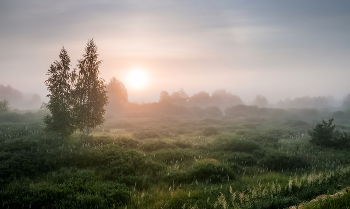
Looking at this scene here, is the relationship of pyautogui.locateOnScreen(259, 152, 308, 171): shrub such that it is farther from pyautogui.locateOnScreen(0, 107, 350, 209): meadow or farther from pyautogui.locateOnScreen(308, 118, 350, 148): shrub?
pyautogui.locateOnScreen(308, 118, 350, 148): shrub

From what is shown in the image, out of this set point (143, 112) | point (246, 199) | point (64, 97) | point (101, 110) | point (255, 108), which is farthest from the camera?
point (255, 108)

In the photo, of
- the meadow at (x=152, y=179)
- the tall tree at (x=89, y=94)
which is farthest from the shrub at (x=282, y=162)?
the tall tree at (x=89, y=94)

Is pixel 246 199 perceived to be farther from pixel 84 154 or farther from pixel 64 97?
pixel 64 97

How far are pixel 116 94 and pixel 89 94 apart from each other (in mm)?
57622

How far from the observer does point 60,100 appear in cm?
2042

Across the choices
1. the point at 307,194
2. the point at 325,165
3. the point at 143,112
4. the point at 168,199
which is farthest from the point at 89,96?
the point at 143,112

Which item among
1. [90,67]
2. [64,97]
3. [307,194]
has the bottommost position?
[307,194]

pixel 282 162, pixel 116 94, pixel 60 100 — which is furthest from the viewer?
pixel 116 94

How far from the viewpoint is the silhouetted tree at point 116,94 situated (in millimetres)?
77938

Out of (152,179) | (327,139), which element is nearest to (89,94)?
(152,179)

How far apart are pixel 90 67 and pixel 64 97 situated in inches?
186

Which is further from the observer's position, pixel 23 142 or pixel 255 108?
pixel 255 108

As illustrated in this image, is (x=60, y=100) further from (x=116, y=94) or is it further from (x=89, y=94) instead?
(x=116, y=94)

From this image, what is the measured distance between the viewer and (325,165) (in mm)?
13922
